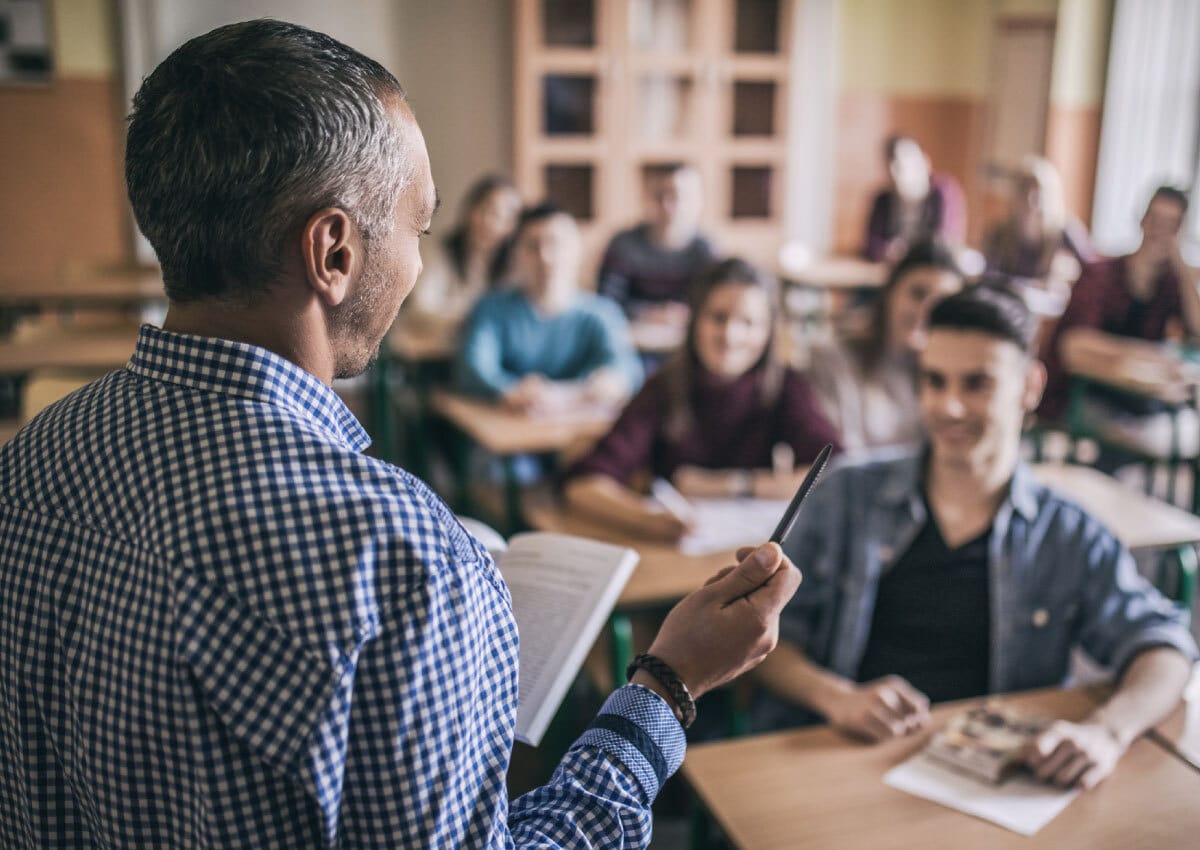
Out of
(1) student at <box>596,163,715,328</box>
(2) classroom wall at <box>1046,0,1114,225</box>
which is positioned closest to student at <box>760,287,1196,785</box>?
(1) student at <box>596,163,715,328</box>

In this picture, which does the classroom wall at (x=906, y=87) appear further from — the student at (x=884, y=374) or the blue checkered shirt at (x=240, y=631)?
the blue checkered shirt at (x=240, y=631)

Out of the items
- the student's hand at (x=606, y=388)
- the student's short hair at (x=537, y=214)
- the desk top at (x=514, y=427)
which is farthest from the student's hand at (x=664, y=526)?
the student's short hair at (x=537, y=214)

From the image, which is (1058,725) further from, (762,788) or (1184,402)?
(1184,402)

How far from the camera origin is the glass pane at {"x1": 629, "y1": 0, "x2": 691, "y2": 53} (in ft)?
21.7

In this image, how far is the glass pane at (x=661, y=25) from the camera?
663 cm

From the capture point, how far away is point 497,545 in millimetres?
1201

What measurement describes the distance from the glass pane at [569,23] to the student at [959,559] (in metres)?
5.16

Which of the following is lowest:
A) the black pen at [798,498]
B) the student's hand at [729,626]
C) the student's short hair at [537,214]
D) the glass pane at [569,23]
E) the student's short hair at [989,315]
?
the student's hand at [729,626]

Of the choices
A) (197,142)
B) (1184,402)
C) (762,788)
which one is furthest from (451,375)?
(197,142)

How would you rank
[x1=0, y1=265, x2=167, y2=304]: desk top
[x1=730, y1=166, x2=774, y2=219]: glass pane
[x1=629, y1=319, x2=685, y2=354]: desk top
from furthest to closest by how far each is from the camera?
[x1=730, y1=166, x2=774, y2=219]: glass pane → [x1=0, y1=265, x2=167, y2=304]: desk top → [x1=629, y1=319, x2=685, y2=354]: desk top

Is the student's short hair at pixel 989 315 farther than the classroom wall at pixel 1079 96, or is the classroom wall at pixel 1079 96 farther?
the classroom wall at pixel 1079 96

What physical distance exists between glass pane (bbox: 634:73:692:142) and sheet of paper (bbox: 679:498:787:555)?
468 cm

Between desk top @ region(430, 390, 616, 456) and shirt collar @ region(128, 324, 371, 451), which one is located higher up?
shirt collar @ region(128, 324, 371, 451)

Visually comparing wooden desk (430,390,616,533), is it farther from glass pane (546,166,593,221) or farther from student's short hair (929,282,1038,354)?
glass pane (546,166,593,221)
